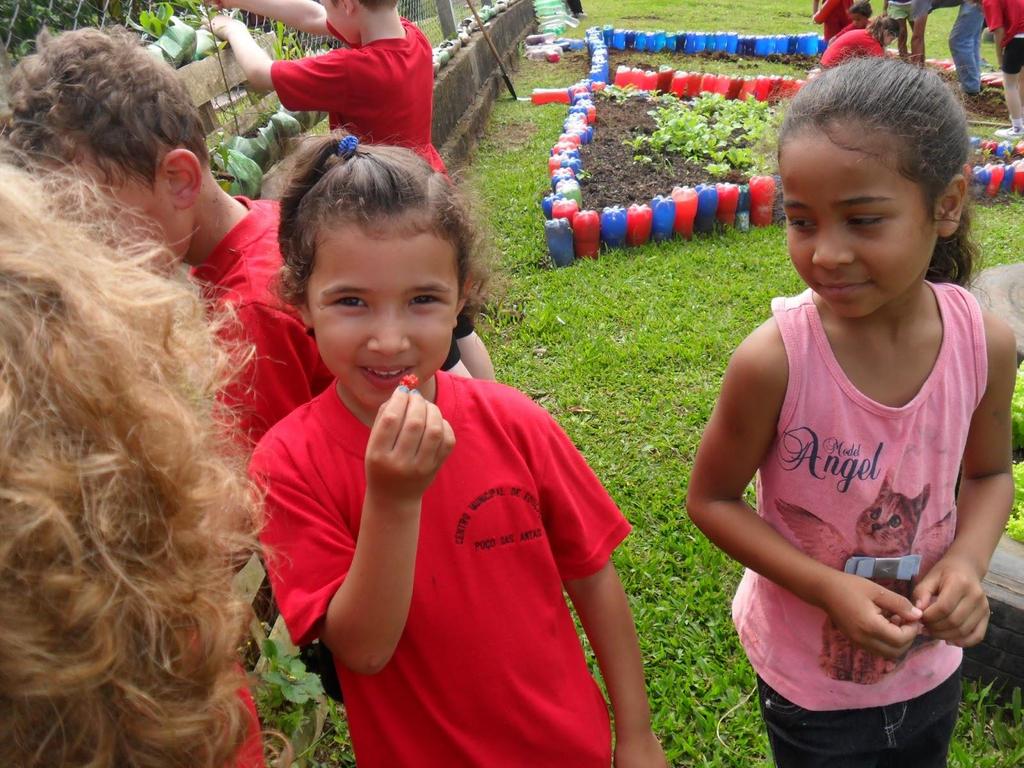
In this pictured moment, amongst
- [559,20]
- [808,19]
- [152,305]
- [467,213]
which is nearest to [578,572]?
[467,213]

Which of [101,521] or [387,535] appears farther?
[387,535]

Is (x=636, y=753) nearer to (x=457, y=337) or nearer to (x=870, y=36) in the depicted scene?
(x=457, y=337)

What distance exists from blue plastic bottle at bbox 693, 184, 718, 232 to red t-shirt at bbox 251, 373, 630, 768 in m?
4.74

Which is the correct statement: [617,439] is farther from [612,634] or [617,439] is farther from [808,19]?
[808,19]

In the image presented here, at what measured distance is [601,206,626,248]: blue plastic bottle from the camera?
5.61 metres

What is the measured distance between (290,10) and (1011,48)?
791 cm

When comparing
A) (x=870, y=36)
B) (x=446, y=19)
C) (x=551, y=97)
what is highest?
A: (x=870, y=36)

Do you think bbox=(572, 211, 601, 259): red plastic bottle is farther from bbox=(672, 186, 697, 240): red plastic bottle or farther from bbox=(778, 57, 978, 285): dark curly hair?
bbox=(778, 57, 978, 285): dark curly hair

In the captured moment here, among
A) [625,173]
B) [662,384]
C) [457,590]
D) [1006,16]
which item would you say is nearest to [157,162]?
[457,590]

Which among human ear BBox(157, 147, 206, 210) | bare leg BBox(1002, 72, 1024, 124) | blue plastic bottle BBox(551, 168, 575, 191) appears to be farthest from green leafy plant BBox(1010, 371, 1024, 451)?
bare leg BBox(1002, 72, 1024, 124)

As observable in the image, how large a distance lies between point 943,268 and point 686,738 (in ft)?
4.93

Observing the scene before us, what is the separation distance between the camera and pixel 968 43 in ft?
31.2

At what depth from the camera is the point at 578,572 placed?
1466mm

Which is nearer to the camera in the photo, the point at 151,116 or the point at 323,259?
the point at 323,259
